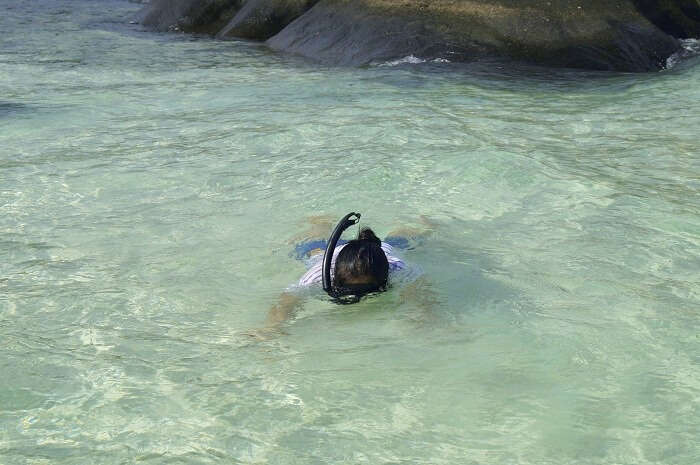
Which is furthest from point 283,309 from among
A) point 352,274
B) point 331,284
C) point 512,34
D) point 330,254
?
point 512,34

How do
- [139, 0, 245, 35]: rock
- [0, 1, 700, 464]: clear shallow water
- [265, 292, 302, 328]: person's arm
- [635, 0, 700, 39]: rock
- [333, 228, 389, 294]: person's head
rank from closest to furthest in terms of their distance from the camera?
[0, 1, 700, 464]: clear shallow water, [333, 228, 389, 294]: person's head, [265, 292, 302, 328]: person's arm, [635, 0, 700, 39]: rock, [139, 0, 245, 35]: rock

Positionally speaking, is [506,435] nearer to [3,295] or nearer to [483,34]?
[3,295]

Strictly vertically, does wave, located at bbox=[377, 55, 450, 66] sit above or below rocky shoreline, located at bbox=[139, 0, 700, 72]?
below

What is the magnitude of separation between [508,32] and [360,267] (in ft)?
25.4

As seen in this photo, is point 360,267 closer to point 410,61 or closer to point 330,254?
point 330,254

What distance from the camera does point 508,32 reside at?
11578 mm

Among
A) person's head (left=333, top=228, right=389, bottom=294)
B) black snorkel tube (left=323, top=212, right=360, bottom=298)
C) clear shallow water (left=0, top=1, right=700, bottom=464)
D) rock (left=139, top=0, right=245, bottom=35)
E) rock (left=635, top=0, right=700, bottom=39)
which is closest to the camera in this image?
clear shallow water (left=0, top=1, right=700, bottom=464)

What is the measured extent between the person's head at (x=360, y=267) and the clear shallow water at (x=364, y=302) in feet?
0.56

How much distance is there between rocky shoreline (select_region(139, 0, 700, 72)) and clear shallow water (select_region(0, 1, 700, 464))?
1243mm

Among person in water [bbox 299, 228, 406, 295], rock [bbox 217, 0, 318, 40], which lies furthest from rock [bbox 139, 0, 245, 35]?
person in water [bbox 299, 228, 406, 295]

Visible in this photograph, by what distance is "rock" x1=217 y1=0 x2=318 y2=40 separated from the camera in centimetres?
1406

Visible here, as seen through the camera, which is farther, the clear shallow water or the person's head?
the person's head

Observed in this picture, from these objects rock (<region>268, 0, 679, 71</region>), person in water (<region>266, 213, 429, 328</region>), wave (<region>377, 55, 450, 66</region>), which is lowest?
person in water (<region>266, 213, 429, 328</region>)

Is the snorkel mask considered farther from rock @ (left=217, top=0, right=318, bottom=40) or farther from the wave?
rock @ (left=217, top=0, right=318, bottom=40)
